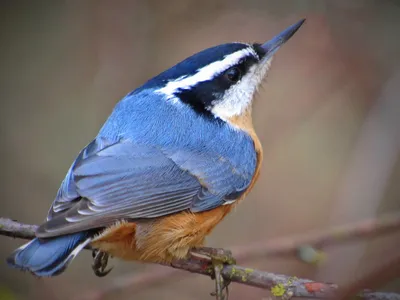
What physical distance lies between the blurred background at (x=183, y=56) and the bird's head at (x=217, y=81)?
1506 mm

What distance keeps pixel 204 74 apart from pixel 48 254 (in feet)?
5.18

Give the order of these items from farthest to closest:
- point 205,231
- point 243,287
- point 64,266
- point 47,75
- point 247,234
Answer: point 47,75 < point 247,234 < point 243,287 < point 205,231 < point 64,266

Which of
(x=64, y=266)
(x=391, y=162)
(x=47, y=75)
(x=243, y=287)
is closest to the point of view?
(x=64, y=266)

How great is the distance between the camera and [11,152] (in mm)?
5977

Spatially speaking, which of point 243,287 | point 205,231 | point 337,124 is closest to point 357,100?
point 337,124

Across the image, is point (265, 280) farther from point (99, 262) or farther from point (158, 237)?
point (99, 262)

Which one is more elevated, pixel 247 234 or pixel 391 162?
pixel 391 162

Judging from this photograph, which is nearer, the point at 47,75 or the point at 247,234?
the point at 247,234

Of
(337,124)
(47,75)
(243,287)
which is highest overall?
(47,75)

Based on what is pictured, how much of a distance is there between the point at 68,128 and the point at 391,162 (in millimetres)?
3355

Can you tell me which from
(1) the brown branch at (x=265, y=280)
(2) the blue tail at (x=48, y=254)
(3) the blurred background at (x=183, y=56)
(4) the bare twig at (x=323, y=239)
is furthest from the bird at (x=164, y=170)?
(3) the blurred background at (x=183, y=56)

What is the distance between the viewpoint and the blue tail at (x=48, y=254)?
2.89 meters

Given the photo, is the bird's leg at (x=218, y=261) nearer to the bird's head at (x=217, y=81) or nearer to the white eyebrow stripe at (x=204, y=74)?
the bird's head at (x=217, y=81)

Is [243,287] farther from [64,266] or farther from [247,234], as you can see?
[64,266]
